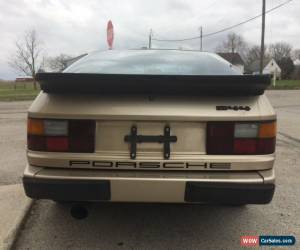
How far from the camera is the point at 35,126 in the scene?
2.68m

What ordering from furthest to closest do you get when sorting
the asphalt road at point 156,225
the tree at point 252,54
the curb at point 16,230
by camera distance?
1. the tree at point 252,54
2. the asphalt road at point 156,225
3. the curb at point 16,230

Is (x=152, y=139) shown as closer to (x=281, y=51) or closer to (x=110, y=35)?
(x=110, y=35)

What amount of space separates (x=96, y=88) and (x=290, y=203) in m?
2.50

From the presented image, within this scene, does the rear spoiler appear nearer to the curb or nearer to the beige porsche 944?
the beige porsche 944

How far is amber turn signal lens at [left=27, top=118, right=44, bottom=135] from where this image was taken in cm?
266

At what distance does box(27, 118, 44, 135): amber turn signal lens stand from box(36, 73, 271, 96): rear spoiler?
0.82 ft

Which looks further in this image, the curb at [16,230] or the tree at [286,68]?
the tree at [286,68]

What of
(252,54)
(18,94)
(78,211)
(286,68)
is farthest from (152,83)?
(252,54)

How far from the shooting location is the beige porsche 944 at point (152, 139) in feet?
8.45

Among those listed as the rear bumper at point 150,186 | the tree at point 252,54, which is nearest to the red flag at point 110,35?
the rear bumper at point 150,186

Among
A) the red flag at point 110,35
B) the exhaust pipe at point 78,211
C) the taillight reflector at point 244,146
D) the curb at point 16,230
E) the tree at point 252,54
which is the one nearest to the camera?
the taillight reflector at point 244,146

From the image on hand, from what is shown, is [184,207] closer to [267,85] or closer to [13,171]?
[267,85]

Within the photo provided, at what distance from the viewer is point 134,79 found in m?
2.55

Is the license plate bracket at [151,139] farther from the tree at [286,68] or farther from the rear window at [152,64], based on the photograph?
the tree at [286,68]
